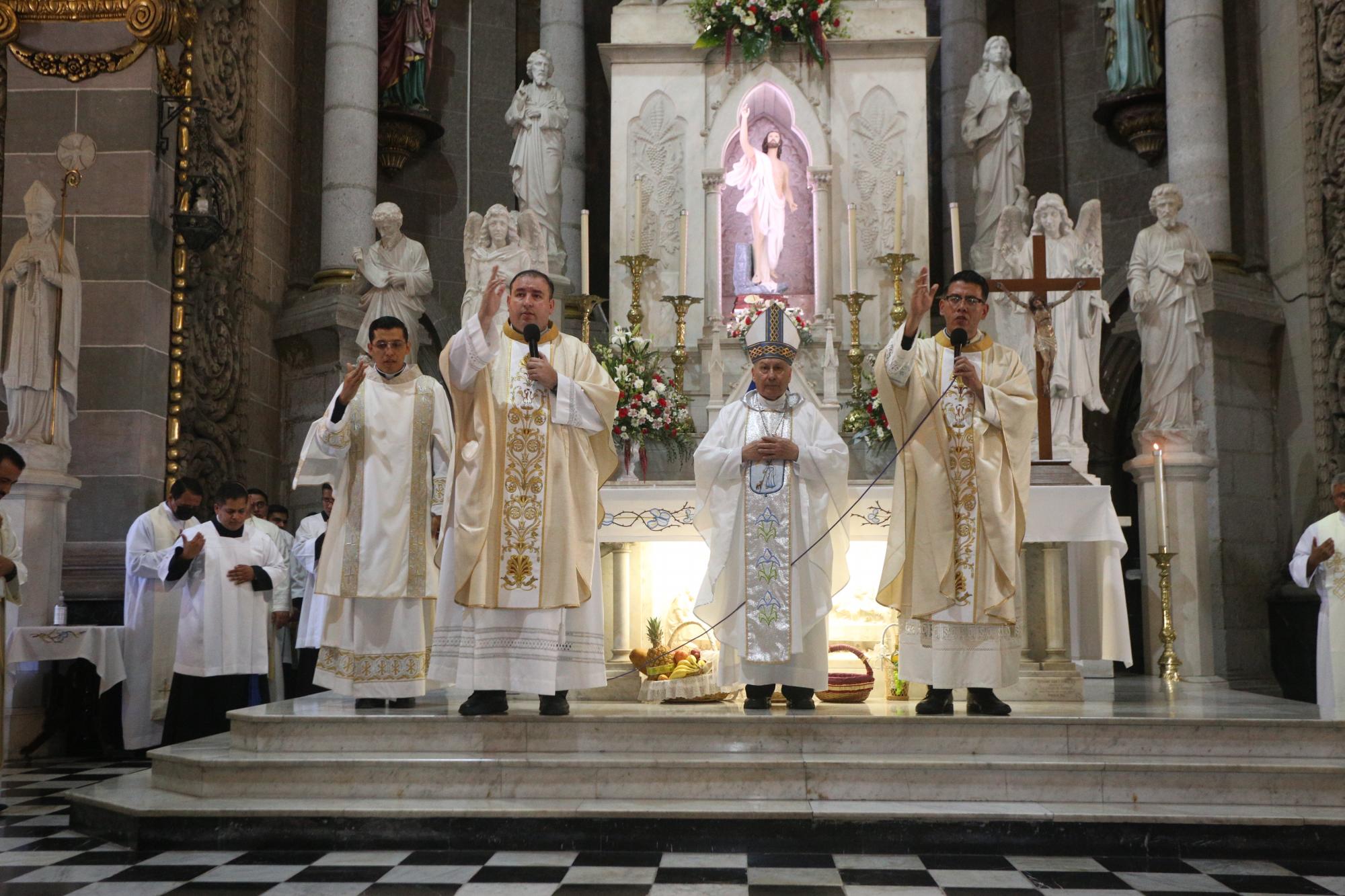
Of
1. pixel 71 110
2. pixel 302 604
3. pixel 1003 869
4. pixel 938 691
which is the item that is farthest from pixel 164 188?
pixel 1003 869

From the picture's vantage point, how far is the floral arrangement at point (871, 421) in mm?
8578

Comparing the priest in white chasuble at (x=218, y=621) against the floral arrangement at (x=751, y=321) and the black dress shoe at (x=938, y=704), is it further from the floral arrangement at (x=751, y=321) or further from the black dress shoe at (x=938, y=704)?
the black dress shoe at (x=938, y=704)

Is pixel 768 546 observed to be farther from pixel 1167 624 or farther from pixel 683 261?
pixel 1167 624

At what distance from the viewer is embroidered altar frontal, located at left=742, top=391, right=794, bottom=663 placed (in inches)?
232

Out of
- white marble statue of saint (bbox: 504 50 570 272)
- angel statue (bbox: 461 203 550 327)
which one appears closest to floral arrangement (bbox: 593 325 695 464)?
angel statue (bbox: 461 203 550 327)

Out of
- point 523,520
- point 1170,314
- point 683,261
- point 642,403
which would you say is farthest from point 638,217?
point 523,520

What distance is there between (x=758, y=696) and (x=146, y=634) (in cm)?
419

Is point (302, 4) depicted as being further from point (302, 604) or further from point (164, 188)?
point (302, 604)

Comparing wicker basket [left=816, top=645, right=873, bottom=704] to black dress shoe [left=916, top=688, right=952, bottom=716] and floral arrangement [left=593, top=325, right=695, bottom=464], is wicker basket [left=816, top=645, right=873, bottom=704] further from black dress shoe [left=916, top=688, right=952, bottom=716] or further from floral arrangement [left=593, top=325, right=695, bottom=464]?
floral arrangement [left=593, top=325, right=695, bottom=464]

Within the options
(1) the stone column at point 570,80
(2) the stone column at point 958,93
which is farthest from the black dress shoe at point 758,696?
(2) the stone column at point 958,93

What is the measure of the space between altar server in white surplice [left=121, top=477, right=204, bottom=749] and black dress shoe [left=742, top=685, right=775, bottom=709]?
12.5 ft

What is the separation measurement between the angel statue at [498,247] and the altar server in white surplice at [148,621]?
7.98 feet

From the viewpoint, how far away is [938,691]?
5711 mm

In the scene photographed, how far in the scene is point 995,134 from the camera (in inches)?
417
